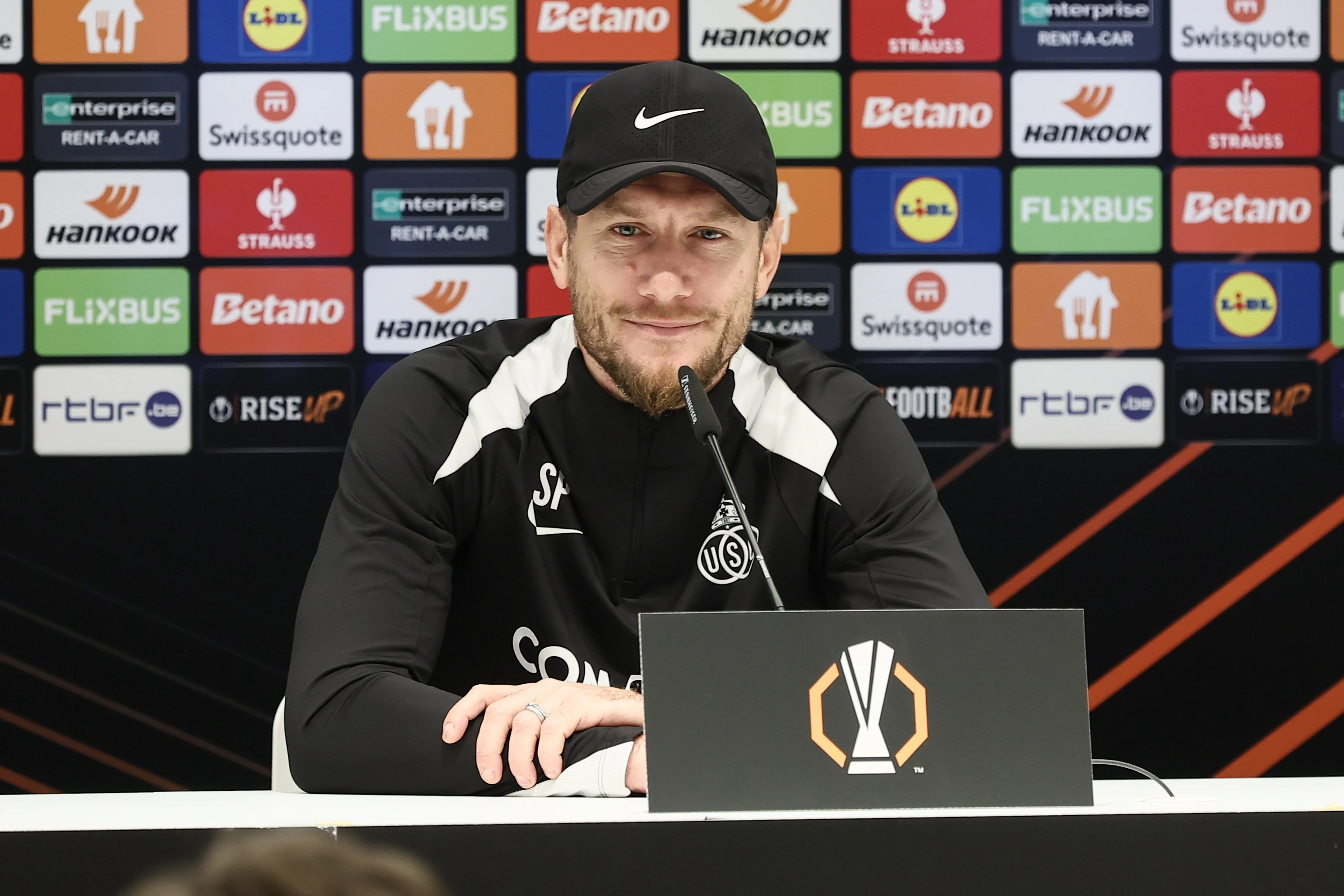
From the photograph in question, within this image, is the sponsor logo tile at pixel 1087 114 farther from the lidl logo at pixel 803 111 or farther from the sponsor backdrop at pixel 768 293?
the lidl logo at pixel 803 111

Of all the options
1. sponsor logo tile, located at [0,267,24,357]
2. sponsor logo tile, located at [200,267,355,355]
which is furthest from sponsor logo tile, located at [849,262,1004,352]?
sponsor logo tile, located at [0,267,24,357]

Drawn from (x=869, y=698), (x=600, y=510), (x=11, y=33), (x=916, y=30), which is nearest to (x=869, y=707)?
(x=869, y=698)

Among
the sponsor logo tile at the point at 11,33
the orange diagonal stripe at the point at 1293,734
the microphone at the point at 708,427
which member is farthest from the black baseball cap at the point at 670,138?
the orange diagonal stripe at the point at 1293,734

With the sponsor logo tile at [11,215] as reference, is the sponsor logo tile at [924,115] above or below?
above

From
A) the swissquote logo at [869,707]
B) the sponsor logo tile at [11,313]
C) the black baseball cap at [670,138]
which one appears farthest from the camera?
the sponsor logo tile at [11,313]

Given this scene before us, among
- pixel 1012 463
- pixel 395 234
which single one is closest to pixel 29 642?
pixel 395 234

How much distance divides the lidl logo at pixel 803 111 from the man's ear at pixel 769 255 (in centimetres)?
78

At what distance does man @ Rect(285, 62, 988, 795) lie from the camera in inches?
42.2

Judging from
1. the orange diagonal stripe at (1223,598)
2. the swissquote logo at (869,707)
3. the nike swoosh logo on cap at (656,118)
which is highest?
the nike swoosh logo on cap at (656,118)

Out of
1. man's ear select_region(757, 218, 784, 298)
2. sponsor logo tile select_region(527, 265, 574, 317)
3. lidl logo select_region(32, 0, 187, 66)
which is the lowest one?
man's ear select_region(757, 218, 784, 298)

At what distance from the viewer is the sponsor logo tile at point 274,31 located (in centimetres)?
193

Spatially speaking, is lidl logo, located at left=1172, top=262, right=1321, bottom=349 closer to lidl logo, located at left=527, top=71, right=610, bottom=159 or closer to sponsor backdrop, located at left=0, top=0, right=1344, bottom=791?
sponsor backdrop, located at left=0, top=0, right=1344, bottom=791

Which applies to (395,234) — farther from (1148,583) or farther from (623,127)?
(1148,583)

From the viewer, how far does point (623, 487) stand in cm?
117
